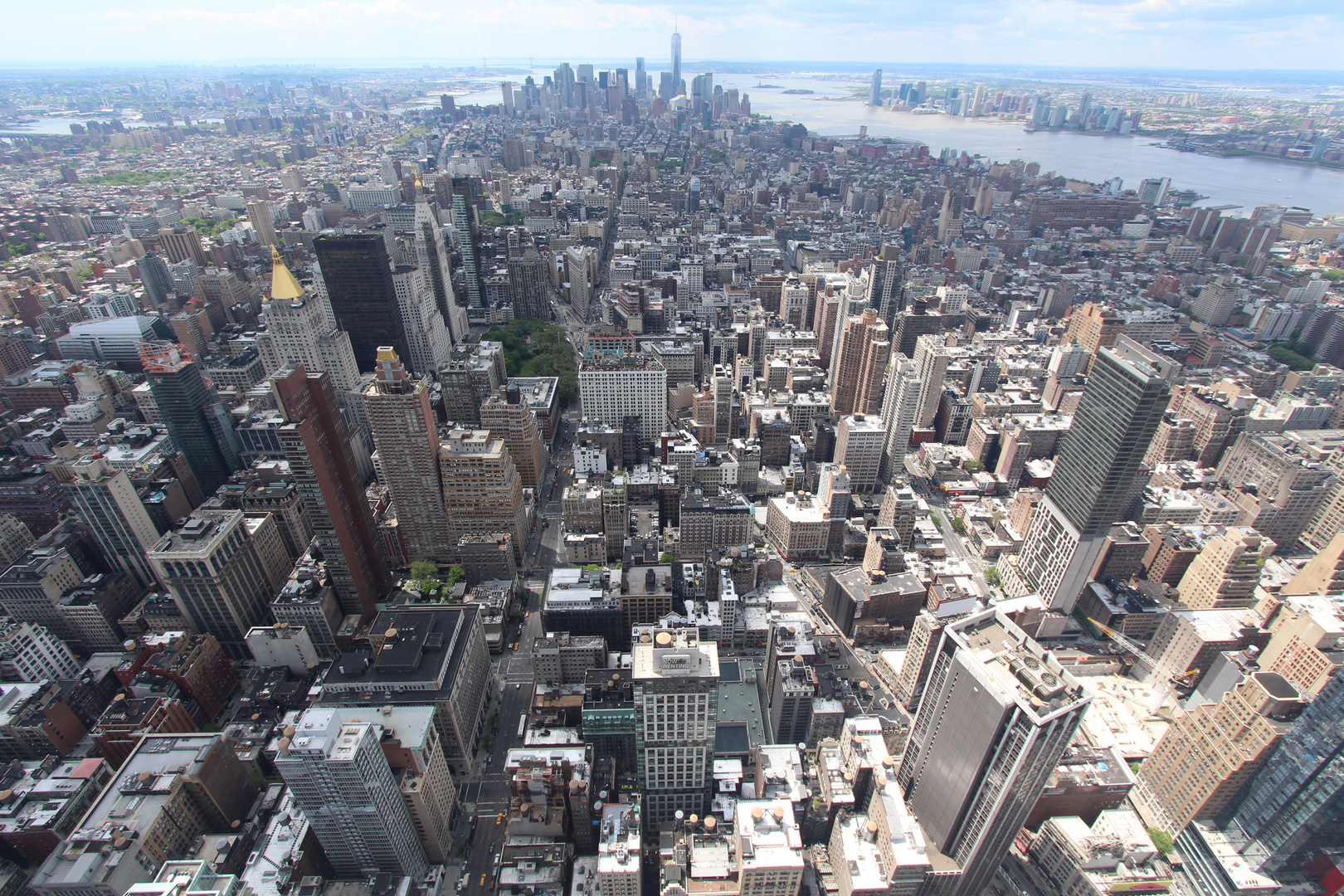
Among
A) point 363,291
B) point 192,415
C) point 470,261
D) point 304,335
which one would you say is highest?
point 363,291

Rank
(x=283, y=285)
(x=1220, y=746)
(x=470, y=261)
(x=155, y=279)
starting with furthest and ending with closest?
1. (x=470, y=261)
2. (x=155, y=279)
3. (x=283, y=285)
4. (x=1220, y=746)

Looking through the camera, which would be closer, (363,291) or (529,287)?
(363,291)

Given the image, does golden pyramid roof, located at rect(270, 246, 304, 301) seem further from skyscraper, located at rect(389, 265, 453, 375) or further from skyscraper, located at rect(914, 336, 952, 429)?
skyscraper, located at rect(914, 336, 952, 429)

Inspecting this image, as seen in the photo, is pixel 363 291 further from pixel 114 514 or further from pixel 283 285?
pixel 114 514

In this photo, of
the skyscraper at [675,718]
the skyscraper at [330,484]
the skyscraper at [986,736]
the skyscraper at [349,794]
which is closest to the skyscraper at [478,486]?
the skyscraper at [330,484]

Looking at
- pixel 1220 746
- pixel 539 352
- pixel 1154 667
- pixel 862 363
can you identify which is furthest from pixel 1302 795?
pixel 539 352

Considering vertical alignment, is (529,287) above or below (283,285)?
below

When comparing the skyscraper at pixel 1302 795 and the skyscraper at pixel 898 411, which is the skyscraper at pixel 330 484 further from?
the skyscraper at pixel 1302 795
